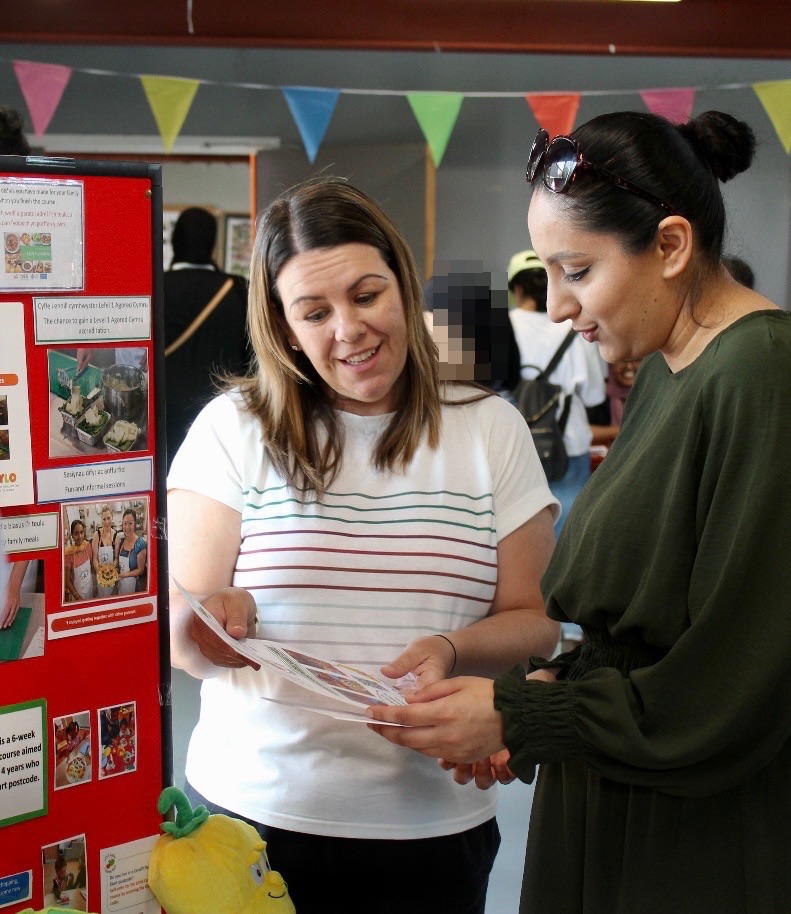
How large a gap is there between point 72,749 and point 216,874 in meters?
0.20

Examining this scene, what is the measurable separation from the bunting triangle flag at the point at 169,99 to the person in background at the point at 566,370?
1.68 metres

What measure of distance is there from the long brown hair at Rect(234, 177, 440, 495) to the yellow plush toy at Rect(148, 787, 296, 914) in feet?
1.56

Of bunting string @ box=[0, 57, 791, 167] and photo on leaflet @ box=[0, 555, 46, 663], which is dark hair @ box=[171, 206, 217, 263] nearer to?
bunting string @ box=[0, 57, 791, 167]

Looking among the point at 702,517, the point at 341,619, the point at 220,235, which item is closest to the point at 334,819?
the point at 341,619

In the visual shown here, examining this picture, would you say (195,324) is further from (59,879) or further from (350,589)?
(59,879)

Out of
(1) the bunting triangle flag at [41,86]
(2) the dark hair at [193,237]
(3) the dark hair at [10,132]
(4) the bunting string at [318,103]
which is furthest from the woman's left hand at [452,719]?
(1) the bunting triangle flag at [41,86]

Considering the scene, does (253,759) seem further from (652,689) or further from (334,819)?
(652,689)

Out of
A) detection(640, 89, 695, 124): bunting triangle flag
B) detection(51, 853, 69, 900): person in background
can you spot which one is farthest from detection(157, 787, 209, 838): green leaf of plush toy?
detection(640, 89, 695, 124): bunting triangle flag

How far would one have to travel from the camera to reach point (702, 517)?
1.03m

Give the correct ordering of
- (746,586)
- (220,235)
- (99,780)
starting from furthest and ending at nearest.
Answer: (220,235) < (99,780) < (746,586)

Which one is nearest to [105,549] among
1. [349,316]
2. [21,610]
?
[21,610]

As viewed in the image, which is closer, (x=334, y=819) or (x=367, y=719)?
(x=367, y=719)

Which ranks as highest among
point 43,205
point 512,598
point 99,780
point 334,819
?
point 43,205

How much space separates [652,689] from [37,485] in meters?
0.64
